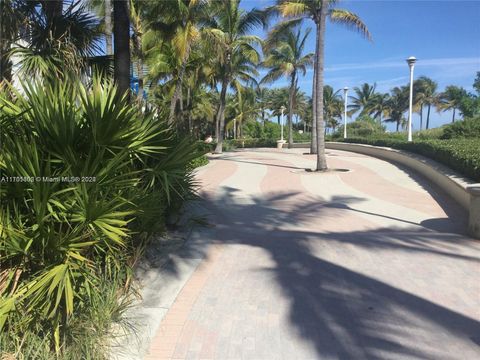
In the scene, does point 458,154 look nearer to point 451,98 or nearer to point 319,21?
point 319,21

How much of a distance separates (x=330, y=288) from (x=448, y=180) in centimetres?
731

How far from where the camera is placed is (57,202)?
3.49 metres

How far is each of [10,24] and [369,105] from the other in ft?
255

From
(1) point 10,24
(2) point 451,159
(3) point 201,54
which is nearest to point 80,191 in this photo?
(1) point 10,24

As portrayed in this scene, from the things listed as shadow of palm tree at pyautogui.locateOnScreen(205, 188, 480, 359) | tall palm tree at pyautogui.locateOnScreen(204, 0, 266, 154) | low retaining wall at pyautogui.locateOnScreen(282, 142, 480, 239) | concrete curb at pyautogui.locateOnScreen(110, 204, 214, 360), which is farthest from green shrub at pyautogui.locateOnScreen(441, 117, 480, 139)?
concrete curb at pyautogui.locateOnScreen(110, 204, 214, 360)

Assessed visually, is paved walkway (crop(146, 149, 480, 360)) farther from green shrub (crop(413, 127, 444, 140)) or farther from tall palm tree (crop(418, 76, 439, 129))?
tall palm tree (crop(418, 76, 439, 129))

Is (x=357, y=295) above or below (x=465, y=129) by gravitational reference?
below

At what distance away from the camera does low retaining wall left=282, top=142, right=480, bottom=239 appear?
6973mm

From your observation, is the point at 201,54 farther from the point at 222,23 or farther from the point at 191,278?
the point at 191,278

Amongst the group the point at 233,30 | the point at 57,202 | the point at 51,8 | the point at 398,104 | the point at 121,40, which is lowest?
the point at 57,202

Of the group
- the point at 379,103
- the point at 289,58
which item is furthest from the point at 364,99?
the point at 289,58

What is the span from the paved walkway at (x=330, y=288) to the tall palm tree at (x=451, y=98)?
7419 cm

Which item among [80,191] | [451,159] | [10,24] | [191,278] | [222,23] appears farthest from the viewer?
[222,23]

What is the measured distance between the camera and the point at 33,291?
10.6 feet
